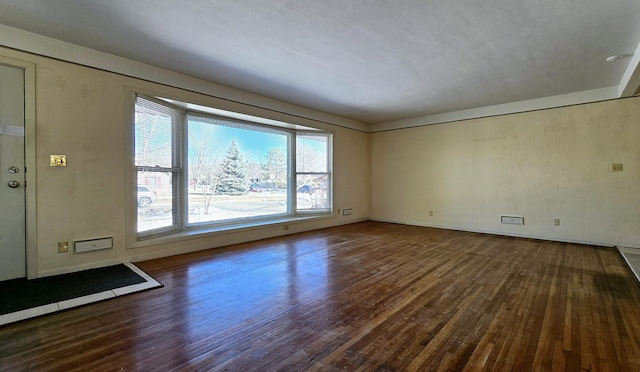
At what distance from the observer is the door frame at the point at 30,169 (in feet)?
9.71

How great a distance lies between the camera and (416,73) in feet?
13.0

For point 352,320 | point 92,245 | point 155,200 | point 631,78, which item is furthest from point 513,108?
point 92,245

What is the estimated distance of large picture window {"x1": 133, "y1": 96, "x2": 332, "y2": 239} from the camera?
394 cm

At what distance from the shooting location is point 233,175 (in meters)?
5.10

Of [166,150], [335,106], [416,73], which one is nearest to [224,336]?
[166,150]

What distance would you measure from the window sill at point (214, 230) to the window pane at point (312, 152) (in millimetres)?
1131

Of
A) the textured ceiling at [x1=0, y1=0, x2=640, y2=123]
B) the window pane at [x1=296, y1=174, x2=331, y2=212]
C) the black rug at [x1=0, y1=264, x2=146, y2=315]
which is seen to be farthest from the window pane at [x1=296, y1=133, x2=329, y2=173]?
the black rug at [x1=0, y1=264, x2=146, y2=315]

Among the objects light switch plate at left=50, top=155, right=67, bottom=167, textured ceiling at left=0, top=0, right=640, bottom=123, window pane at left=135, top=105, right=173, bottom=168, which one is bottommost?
light switch plate at left=50, top=155, right=67, bottom=167

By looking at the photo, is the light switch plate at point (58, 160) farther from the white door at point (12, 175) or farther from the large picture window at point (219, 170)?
the large picture window at point (219, 170)

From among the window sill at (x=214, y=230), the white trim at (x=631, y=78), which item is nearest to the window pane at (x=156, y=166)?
the window sill at (x=214, y=230)

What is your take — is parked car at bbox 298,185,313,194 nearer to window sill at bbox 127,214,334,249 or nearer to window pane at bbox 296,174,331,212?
window pane at bbox 296,174,331,212

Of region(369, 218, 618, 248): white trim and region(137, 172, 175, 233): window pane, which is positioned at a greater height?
region(137, 172, 175, 233): window pane

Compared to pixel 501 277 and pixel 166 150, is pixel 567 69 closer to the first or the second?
pixel 501 277

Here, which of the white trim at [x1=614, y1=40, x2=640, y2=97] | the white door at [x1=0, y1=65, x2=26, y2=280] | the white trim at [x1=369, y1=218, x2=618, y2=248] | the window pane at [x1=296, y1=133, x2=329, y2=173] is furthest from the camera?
the window pane at [x1=296, y1=133, x2=329, y2=173]
